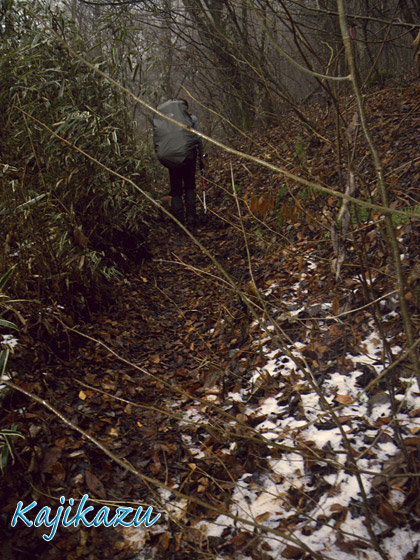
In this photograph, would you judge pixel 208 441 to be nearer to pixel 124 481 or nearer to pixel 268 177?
pixel 124 481

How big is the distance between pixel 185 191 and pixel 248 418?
506cm

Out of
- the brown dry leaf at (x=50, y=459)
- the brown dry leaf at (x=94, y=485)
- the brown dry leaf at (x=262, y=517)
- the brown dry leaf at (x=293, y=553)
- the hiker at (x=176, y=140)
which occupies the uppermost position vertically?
the hiker at (x=176, y=140)

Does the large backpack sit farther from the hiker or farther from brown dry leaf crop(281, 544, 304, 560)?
brown dry leaf crop(281, 544, 304, 560)

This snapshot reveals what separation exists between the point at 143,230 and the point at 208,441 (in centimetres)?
445

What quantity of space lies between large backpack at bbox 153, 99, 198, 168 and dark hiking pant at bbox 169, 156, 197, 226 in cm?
32

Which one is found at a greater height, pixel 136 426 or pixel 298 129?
pixel 298 129

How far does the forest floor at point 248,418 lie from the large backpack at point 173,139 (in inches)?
88.8

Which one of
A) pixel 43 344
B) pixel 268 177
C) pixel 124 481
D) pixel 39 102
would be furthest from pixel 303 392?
pixel 268 177

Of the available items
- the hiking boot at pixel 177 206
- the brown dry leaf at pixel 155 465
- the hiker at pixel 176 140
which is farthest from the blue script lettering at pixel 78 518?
the hiking boot at pixel 177 206

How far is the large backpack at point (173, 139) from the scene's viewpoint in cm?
666

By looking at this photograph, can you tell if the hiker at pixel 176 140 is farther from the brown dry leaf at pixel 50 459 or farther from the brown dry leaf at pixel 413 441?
the brown dry leaf at pixel 413 441

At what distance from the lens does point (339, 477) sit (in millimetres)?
2402

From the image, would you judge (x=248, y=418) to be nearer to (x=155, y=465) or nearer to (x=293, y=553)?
(x=155, y=465)

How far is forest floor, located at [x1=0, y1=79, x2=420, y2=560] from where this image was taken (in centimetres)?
209
